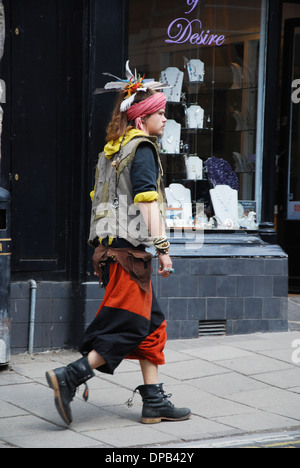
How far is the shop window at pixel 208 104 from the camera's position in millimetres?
8039

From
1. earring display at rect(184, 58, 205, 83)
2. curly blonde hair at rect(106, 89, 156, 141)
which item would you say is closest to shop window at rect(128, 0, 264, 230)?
earring display at rect(184, 58, 205, 83)

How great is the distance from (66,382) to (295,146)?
Result: 6187mm

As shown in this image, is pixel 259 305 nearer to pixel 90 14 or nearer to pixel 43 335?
pixel 43 335

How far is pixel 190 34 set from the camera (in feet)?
26.6

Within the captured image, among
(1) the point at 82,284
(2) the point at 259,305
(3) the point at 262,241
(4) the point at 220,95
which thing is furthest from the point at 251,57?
(1) the point at 82,284

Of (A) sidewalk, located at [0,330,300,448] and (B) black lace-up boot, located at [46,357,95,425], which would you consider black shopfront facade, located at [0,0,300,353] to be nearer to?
(A) sidewalk, located at [0,330,300,448]

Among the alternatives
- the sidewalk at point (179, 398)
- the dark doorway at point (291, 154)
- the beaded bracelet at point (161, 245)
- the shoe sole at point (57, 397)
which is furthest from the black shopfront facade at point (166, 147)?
the beaded bracelet at point (161, 245)

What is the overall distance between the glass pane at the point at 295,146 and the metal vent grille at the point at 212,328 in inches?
110

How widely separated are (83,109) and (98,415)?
2.97 metres

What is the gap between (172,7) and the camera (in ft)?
26.2

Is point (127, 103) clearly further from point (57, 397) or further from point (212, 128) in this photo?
point (212, 128)

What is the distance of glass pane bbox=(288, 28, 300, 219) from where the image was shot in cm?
993

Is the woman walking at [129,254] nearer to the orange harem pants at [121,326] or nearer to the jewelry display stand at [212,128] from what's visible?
the orange harem pants at [121,326]
